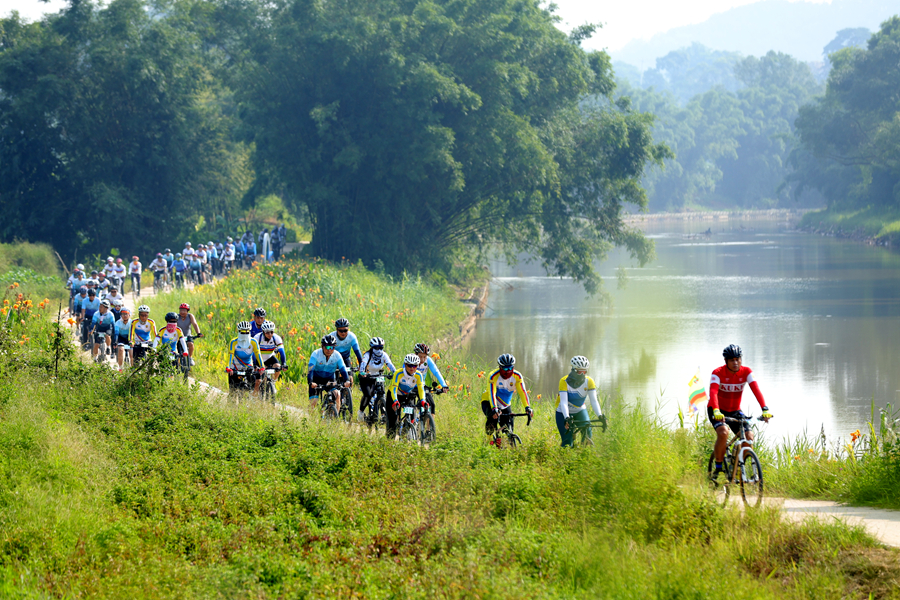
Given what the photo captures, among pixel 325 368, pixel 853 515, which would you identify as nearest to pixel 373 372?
pixel 325 368

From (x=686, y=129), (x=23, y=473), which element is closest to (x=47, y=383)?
(x=23, y=473)

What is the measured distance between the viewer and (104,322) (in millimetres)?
18703

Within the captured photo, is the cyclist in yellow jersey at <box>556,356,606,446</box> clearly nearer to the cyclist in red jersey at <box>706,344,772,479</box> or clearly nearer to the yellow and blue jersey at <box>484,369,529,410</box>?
the yellow and blue jersey at <box>484,369,529,410</box>

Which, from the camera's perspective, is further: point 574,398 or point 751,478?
point 574,398

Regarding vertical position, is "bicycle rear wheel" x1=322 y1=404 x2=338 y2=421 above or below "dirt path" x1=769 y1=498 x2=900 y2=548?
above

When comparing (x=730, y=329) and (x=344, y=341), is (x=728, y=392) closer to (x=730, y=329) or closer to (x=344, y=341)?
(x=344, y=341)

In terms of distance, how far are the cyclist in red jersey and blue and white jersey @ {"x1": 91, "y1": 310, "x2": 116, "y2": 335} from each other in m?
12.9

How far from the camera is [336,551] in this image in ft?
27.4

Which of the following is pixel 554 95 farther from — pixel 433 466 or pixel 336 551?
pixel 336 551

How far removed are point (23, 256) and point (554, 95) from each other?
852 inches

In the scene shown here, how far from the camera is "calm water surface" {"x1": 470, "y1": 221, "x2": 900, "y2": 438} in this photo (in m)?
22.3

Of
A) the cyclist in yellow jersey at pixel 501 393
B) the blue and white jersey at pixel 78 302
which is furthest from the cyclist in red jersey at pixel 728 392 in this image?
the blue and white jersey at pixel 78 302

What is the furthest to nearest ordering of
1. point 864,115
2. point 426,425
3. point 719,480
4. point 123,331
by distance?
point 864,115, point 123,331, point 426,425, point 719,480

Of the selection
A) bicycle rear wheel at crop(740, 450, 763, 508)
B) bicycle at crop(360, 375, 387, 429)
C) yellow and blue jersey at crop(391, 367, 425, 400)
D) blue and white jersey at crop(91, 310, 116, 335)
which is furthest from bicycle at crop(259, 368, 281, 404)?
bicycle rear wheel at crop(740, 450, 763, 508)
